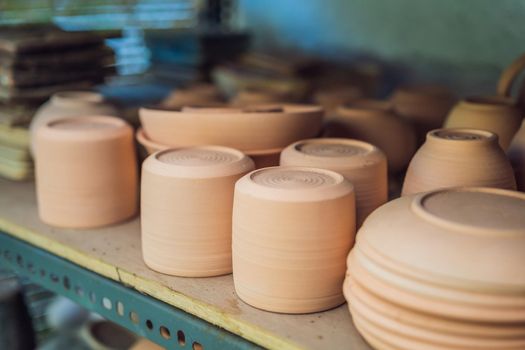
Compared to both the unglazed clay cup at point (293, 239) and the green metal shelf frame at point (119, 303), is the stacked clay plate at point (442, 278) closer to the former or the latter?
the unglazed clay cup at point (293, 239)

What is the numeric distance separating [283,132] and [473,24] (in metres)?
1.30

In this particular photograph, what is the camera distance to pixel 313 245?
2.81 ft

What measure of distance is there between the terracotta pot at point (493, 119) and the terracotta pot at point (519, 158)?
0.16 meters

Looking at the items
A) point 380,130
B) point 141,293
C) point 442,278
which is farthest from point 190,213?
point 380,130

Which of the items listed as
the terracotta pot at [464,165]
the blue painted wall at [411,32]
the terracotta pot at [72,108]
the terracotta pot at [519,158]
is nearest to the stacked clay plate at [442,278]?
the terracotta pot at [464,165]

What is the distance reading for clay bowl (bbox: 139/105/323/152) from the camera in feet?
3.79

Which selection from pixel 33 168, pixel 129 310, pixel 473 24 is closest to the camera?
pixel 129 310

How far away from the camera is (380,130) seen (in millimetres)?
1339

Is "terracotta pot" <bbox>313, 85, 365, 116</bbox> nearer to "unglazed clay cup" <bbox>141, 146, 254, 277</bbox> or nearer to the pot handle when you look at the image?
the pot handle

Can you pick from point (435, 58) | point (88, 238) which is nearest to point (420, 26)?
point (435, 58)

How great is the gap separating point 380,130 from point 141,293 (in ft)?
1.98

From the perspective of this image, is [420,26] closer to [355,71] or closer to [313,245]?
[355,71]

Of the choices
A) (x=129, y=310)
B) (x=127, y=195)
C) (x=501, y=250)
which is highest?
(x=501, y=250)

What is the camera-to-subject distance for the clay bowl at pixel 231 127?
1154mm
